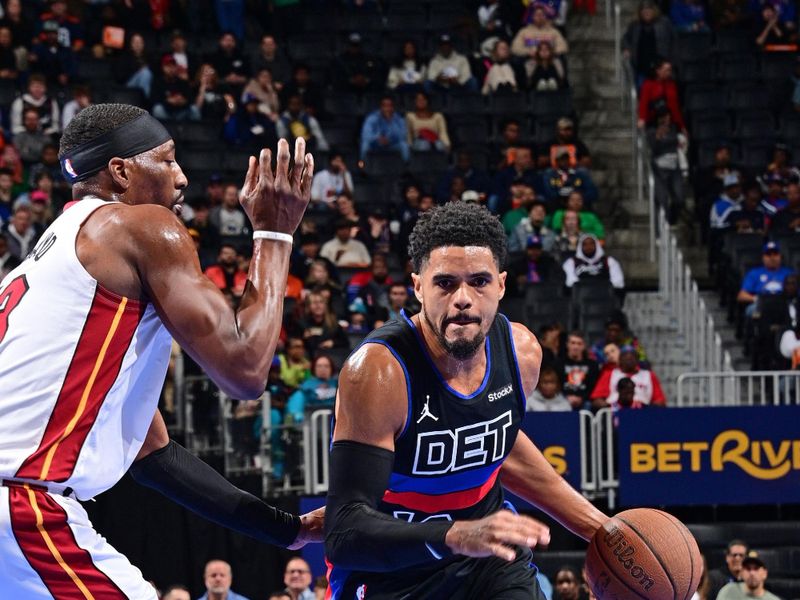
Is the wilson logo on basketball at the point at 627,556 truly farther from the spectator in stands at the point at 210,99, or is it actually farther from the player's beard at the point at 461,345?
the spectator in stands at the point at 210,99

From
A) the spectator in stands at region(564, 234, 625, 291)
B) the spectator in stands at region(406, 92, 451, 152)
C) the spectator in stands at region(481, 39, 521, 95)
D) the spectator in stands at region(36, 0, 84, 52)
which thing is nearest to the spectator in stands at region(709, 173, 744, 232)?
the spectator in stands at region(564, 234, 625, 291)

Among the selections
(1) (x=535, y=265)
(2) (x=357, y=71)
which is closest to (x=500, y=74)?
(2) (x=357, y=71)

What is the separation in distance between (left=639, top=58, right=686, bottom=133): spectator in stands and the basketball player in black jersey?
13.7 m

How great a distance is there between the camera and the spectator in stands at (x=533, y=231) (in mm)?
15695

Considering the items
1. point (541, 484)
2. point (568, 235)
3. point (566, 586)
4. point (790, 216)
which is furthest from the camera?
point (790, 216)

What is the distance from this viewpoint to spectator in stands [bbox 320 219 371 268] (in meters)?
15.2

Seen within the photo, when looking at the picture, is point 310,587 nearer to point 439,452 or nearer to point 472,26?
point 439,452

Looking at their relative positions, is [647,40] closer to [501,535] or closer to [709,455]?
[709,455]

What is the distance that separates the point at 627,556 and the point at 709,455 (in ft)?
25.0

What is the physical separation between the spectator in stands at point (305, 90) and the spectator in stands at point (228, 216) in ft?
8.17

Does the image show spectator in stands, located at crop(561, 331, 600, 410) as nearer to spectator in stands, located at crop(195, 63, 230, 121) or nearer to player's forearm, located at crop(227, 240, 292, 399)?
spectator in stands, located at crop(195, 63, 230, 121)

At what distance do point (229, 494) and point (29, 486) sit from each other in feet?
3.81

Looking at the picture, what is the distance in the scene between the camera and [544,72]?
18.6 metres

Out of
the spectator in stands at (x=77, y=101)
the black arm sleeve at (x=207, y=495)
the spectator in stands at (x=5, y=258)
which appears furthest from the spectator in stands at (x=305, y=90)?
the black arm sleeve at (x=207, y=495)
